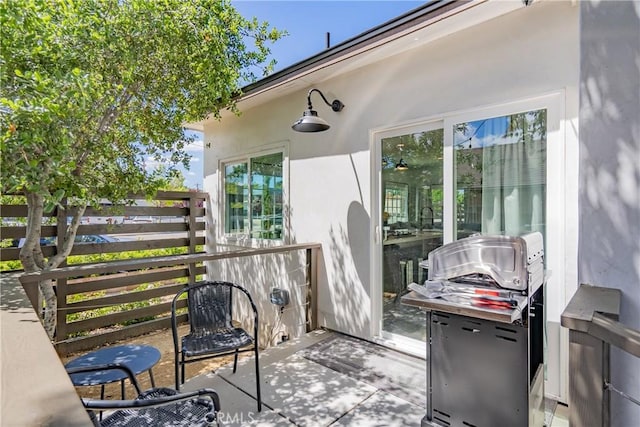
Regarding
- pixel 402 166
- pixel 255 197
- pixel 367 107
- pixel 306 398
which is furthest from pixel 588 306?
pixel 255 197

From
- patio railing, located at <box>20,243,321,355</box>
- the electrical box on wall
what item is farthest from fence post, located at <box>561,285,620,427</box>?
the electrical box on wall

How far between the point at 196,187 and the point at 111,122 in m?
3.22

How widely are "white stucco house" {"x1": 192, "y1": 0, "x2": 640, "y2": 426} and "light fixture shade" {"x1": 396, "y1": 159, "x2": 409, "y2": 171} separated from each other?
0.12ft

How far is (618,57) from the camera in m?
1.46

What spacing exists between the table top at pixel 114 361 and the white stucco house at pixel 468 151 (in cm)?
202

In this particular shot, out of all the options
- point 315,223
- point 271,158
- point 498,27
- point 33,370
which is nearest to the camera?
point 33,370

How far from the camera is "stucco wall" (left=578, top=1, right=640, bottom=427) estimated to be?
1.39m

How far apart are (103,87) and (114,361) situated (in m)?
2.13

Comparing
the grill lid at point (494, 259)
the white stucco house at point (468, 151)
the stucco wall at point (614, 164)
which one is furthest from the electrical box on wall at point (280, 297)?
the stucco wall at point (614, 164)

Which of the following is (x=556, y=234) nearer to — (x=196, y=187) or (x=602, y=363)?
(x=602, y=363)

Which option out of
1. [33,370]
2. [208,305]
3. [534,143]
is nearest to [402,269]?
[534,143]

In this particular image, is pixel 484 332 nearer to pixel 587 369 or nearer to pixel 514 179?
pixel 587 369

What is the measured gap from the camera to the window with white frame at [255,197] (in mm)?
4758

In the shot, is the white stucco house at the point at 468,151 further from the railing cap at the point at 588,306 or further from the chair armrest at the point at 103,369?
the chair armrest at the point at 103,369
